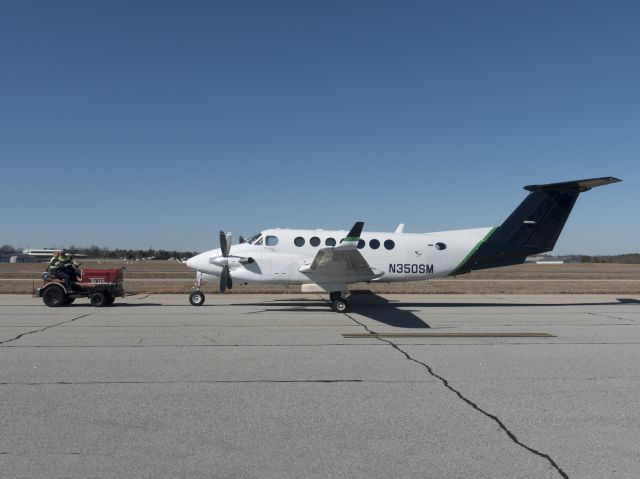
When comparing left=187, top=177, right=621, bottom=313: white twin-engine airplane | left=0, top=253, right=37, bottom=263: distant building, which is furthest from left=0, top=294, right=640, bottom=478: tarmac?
left=0, top=253, right=37, bottom=263: distant building

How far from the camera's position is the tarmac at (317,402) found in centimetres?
438

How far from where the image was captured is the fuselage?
17891 mm

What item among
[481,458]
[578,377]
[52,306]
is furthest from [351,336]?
[52,306]

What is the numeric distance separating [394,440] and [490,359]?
4.55 meters

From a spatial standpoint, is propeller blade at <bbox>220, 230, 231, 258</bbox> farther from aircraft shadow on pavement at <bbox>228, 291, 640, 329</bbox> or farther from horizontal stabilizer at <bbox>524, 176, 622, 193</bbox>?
horizontal stabilizer at <bbox>524, 176, 622, 193</bbox>

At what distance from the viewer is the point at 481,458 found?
177 inches

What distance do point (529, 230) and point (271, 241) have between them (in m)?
9.60

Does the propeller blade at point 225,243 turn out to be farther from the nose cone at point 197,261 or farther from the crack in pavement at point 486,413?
the crack in pavement at point 486,413

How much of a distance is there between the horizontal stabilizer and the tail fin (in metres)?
0.03

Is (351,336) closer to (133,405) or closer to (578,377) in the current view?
(578,377)

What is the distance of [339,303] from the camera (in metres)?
16.9

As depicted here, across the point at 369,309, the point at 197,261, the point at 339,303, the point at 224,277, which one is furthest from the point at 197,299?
the point at 369,309

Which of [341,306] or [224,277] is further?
[224,277]

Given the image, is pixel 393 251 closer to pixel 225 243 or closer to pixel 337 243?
pixel 337 243
